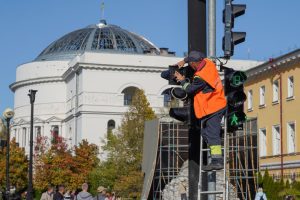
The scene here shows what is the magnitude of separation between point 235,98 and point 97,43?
8291cm

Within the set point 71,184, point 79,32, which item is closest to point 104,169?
point 71,184

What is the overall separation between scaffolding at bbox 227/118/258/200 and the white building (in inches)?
1709

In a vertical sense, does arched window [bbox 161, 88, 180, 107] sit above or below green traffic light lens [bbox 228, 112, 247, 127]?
above

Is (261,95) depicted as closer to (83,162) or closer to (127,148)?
(127,148)

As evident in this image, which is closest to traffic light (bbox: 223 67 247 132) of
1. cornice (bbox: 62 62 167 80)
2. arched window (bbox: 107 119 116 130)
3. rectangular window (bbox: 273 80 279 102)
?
rectangular window (bbox: 273 80 279 102)

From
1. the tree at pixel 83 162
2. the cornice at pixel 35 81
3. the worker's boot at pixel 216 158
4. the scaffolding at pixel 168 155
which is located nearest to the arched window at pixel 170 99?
the worker's boot at pixel 216 158

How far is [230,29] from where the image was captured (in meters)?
9.26

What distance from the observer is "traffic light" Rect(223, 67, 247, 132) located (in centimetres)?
862

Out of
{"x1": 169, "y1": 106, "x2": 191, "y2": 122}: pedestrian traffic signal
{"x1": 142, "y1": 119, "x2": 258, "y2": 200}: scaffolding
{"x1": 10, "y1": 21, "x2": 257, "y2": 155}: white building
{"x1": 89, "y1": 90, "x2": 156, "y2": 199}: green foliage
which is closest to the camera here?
{"x1": 169, "y1": 106, "x2": 191, "y2": 122}: pedestrian traffic signal

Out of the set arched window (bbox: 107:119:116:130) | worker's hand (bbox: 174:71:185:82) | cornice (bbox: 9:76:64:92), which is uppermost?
cornice (bbox: 9:76:64:92)

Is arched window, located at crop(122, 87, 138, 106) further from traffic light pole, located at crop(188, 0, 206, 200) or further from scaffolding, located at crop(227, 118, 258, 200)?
traffic light pole, located at crop(188, 0, 206, 200)

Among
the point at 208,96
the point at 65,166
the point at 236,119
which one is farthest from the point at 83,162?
the point at 208,96

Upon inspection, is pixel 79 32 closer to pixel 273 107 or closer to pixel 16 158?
pixel 16 158

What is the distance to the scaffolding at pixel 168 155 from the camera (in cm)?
3338
